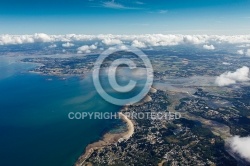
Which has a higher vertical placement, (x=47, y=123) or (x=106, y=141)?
(x=106, y=141)

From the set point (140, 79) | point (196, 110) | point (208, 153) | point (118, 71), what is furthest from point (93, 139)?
point (118, 71)

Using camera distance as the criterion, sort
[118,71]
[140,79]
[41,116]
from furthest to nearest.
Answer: [118,71], [140,79], [41,116]

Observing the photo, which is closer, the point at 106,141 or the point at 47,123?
the point at 106,141

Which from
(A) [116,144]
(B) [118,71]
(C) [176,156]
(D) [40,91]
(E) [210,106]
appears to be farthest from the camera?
(B) [118,71]

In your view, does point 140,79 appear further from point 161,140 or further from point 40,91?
point 161,140

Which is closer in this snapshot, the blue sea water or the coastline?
the coastline

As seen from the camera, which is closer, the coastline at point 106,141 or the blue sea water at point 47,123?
the coastline at point 106,141

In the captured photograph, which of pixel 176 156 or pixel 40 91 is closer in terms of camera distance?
pixel 176 156
